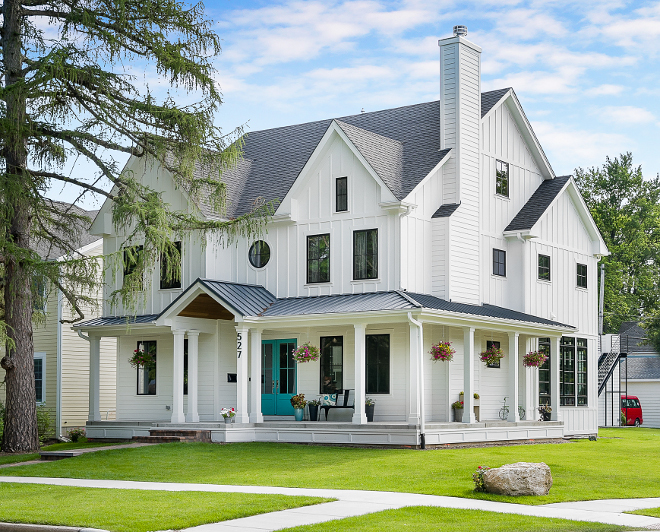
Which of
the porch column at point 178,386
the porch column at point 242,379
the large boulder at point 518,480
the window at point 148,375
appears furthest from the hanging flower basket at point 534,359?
the large boulder at point 518,480

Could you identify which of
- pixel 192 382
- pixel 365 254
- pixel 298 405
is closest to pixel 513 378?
pixel 365 254

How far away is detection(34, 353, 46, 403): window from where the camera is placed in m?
30.8

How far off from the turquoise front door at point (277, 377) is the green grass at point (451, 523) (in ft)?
43.1

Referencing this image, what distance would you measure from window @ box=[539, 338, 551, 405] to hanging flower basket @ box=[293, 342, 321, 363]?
8323 mm

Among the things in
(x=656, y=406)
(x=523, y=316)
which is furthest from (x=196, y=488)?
(x=656, y=406)

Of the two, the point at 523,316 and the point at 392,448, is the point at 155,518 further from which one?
the point at 523,316

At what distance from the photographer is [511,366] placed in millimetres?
23797

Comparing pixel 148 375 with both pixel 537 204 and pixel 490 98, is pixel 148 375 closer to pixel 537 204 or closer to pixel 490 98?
pixel 537 204

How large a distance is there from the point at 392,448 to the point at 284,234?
7468mm

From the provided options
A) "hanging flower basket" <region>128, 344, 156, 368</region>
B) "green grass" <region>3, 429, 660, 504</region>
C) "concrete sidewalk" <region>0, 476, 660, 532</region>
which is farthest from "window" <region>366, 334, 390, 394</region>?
"concrete sidewalk" <region>0, 476, 660, 532</region>

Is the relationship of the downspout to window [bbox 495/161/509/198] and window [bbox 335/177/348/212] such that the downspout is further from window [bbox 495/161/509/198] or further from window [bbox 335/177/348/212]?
window [bbox 495/161/509/198]

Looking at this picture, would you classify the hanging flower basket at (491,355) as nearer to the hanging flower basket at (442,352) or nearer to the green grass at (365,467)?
the hanging flower basket at (442,352)

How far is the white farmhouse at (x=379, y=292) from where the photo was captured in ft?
72.3

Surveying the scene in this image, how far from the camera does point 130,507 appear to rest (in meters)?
11.6
